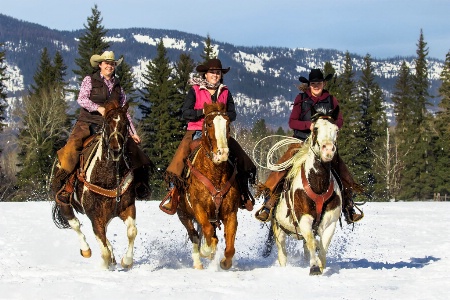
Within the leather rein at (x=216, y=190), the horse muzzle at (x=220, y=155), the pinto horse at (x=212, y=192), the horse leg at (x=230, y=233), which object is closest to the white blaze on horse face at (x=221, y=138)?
the horse muzzle at (x=220, y=155)

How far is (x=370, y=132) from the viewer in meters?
66.9

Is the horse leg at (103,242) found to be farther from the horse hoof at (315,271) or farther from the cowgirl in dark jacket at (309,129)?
the horse hoof at (315,271)

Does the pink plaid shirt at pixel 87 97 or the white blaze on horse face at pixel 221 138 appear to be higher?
the pink plaid shirt at pixel 87 97

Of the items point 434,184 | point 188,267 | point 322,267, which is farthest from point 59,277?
point 434,184

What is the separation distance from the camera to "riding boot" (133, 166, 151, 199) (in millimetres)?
11325

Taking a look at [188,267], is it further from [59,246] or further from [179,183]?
[59,246]

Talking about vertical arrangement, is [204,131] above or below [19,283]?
above

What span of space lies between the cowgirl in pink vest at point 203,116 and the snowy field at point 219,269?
1.32 m

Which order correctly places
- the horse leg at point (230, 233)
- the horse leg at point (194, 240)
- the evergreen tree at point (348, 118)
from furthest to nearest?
the evergreen tree at point (348, 118), the horse leg at point (194, 240), the horse leg at point (230, 233)

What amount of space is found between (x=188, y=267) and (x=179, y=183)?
1385 mm

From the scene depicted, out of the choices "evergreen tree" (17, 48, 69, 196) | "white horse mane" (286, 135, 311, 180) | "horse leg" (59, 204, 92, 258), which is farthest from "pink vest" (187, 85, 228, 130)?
"evergreen tree" (17, 48, 69, 196)

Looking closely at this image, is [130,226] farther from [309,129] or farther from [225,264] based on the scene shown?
[309,129]

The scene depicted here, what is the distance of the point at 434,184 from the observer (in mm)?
63375

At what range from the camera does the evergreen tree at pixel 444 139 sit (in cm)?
6216
